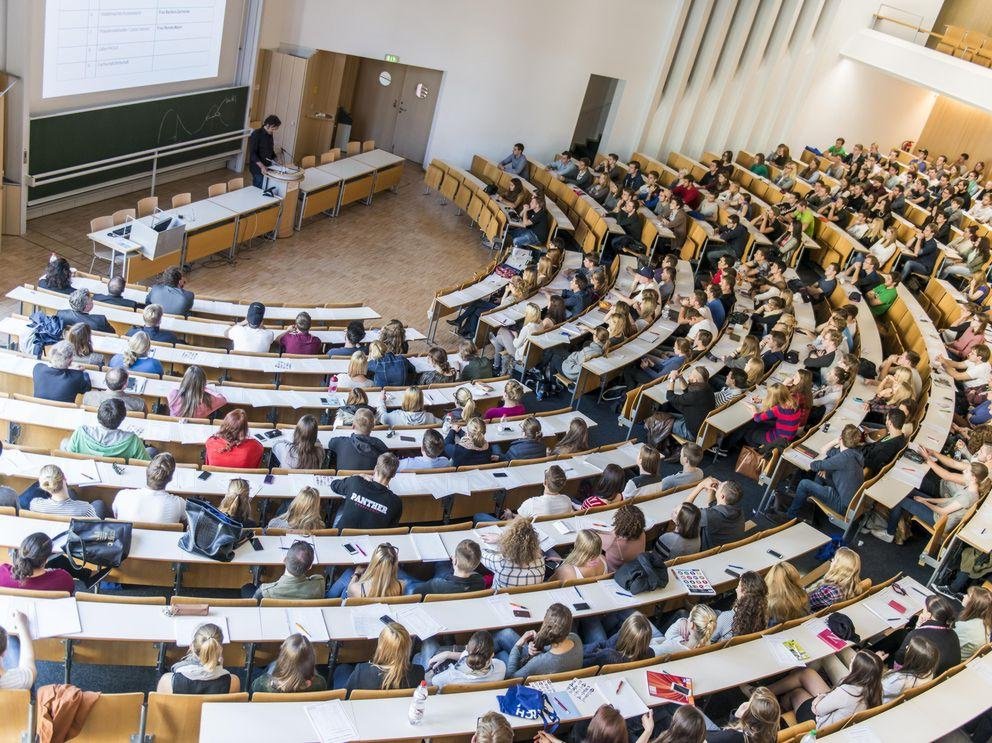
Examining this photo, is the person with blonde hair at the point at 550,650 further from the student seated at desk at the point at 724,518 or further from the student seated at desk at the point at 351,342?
the student seated at desk at the point at 351,342

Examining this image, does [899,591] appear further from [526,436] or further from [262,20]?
[262,20]

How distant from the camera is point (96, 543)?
5.87 meters

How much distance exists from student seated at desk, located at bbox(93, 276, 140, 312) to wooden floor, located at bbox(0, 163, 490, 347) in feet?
4.74

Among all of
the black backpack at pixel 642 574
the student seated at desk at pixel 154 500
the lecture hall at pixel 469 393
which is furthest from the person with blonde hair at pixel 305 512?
the black backpack at pixel 642 574

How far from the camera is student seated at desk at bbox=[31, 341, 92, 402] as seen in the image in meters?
7.74

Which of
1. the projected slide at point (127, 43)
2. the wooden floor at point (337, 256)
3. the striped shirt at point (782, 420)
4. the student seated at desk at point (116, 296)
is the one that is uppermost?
the projected slide at point (127, 43)

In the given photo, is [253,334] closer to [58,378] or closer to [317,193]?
[58,378]

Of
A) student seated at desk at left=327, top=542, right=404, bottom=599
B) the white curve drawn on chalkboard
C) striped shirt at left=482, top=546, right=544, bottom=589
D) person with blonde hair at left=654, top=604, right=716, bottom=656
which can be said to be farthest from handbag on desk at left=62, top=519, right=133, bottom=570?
the white curve drawn on chalkboard

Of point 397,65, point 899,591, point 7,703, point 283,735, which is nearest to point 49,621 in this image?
point 7,703

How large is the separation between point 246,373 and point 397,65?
10.5m

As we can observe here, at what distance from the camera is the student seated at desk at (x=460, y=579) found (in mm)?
6406

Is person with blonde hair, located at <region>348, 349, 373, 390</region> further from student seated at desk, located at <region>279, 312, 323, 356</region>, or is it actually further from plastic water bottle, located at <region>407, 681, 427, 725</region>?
plastic water bottle, located at <region>407, 681, 427, 725</region>

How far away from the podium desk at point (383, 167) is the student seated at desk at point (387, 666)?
37.9ft

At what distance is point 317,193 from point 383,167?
1923mm
